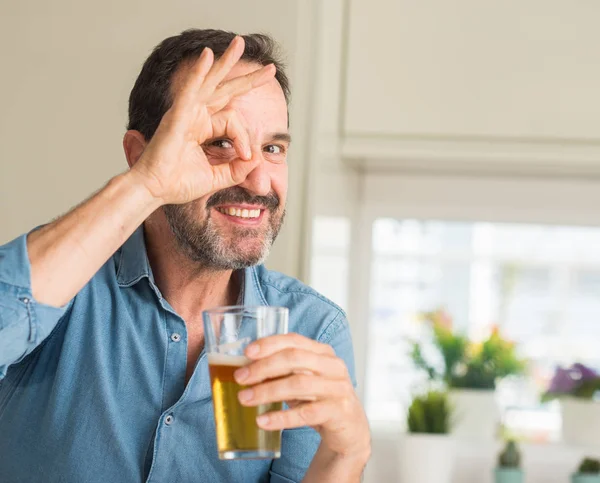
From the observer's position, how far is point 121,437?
1.36 meters

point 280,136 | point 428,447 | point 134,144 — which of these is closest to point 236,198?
point 280,136

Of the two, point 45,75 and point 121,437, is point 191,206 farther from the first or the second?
point 45,75

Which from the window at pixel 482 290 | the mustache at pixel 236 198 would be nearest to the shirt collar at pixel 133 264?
the mustache at pixel 236 198

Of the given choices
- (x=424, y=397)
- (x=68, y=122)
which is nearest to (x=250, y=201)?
(x=68, y=122)

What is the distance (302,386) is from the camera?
1.07 meters

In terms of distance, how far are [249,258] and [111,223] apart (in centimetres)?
33

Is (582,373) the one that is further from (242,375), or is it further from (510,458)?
(242,375)

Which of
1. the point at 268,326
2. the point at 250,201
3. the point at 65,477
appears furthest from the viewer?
the point at 250,201

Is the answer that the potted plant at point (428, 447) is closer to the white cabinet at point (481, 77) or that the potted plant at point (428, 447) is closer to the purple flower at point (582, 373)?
the purple flower at point (582, 373)

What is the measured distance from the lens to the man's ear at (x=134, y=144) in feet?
5.27

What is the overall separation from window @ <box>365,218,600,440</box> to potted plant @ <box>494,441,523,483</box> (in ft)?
0.88

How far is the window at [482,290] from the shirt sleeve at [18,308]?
158 centimetres

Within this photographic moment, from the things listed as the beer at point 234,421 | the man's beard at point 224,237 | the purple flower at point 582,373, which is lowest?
the beer at point 234,421

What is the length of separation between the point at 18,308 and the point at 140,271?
38 cm
